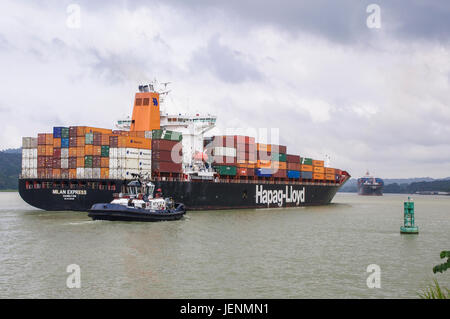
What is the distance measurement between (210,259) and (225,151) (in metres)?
38.9

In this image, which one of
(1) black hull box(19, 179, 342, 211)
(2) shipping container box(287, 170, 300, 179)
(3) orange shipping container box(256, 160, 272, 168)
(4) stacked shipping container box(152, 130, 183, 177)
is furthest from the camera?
(2) shipping container box(287, 170, 300, 179)

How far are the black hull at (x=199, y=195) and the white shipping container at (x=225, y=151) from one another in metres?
4.14

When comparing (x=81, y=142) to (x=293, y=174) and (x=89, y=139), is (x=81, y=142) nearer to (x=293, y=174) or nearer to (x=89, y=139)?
(x=89, y=139)

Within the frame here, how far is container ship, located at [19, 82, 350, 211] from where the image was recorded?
52.5 m

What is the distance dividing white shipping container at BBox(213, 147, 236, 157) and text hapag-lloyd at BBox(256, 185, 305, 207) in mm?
6454

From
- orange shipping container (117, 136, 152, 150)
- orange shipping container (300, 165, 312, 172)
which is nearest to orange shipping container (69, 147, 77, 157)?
orange shipping container (117, 136, 152, 150)

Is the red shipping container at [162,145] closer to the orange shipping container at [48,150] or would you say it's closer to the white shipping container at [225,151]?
the white shipping container at [225,151]

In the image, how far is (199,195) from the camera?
2297 inches

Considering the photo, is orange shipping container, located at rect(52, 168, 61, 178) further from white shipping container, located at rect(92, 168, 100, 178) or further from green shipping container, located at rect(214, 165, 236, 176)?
green shipping container, located at rect(214, 165, 236, 176)

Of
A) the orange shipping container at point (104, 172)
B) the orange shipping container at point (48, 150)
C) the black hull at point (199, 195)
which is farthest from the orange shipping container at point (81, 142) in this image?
the black hull at point (199, 195)

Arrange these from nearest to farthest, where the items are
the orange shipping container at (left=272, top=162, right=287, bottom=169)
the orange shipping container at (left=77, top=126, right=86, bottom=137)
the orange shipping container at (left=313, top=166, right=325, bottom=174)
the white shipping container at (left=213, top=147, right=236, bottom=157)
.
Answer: the orange shipping container at (left=77, top=126, right=86, bottom=137) < the white shipping container at (left=213, top=147, right=236, bottom=157) < the orange shipping container at (left=272, top=162, right=287, bottom=169) < the orange shipping container at (left=313, top=166, right=325, bottom=174)

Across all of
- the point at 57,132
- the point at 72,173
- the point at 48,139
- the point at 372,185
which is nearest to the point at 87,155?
the point at 72,173

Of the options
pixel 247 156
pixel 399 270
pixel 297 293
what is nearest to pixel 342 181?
pixel 247 156
